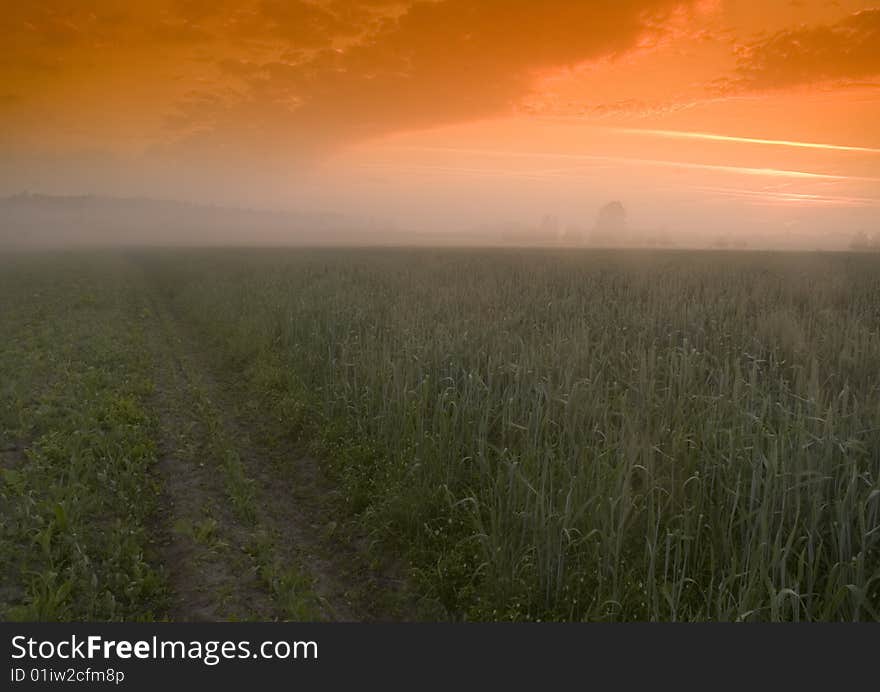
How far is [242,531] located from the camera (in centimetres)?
631

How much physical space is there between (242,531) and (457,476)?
2.56 m

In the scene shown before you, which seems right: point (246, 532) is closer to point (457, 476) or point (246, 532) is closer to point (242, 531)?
point (242, 531)

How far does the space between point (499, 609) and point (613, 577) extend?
1.03 m

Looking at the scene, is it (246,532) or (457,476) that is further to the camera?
(457,476)

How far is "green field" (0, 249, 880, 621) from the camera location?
192 inches

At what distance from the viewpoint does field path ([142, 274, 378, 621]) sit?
203 inches

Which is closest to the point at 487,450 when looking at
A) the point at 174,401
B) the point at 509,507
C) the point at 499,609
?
the point at 509,507

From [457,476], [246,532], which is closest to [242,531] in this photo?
[246,532]

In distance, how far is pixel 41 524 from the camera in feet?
20.1

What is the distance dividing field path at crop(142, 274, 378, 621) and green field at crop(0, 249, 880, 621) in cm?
3

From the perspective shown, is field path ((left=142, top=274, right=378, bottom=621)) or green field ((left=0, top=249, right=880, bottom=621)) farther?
field path ((left=142, top=274, right=378, bottom=621))

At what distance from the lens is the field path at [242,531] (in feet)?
16.9

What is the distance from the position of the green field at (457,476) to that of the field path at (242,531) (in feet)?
0.11

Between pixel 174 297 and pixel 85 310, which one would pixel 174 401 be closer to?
pixel 85 310
